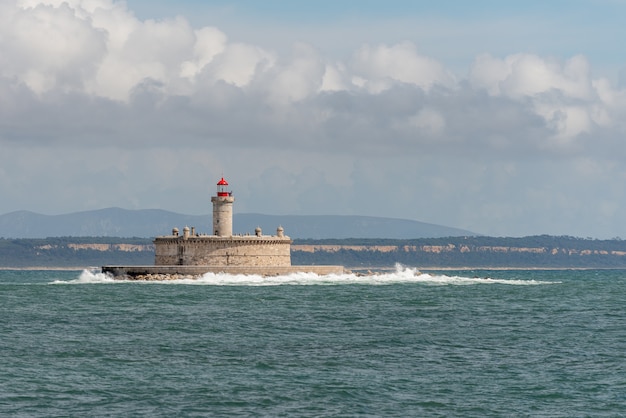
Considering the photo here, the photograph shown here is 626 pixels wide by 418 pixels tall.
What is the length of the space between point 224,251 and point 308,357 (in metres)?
64.9

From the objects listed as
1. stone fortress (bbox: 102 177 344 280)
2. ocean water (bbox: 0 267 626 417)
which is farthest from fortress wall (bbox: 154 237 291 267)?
ocean water (bbox: 0 267 626 417)

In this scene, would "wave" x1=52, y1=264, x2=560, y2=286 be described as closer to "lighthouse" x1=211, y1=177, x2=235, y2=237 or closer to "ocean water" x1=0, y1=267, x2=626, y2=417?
"lighthouse" x1=211, y1=177, x2=235, y2=237

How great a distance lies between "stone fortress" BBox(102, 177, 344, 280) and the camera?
117188mm

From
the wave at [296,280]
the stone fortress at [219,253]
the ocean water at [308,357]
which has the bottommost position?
the ocean water at [308,357]

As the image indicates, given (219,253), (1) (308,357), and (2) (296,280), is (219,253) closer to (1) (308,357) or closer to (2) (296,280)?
(2) (296,280)

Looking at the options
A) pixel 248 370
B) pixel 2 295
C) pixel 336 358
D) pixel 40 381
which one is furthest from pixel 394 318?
pixel 2 295

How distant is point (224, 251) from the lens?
117438 millimetres

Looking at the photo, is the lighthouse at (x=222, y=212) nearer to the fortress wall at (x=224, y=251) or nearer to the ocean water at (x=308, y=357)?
the fortress wall at (x=224, y=251)

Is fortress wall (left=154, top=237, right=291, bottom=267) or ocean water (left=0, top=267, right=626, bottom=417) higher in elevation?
fortress wall (left=154, top=237, right=291, bottom=267)

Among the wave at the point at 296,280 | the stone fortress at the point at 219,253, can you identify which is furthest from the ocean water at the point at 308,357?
the stone fortress at the point at 219,253

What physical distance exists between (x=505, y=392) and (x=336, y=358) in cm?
1056

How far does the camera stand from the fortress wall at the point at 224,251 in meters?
117

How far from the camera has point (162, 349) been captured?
55969 millimetres

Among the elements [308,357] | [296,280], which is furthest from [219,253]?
[308,357]
